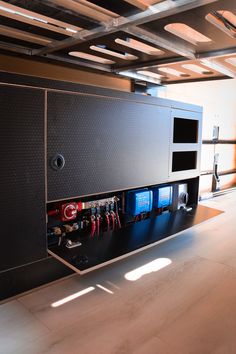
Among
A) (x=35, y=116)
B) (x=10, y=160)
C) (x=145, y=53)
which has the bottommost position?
(x=10, y=160)

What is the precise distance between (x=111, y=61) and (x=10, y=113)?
4.28 feet

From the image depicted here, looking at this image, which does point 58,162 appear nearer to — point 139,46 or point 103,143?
point 103,143

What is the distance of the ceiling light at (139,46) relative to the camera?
6.31 ft

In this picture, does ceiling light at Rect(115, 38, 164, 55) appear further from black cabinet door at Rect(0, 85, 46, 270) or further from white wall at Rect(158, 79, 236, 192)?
white wall at Rect(158, 79, 236, 192)

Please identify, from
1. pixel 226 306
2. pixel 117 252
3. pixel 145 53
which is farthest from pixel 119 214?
pixel 145 53

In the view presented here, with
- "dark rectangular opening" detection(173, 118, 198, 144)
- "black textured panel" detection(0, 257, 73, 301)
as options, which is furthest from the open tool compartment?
"dark rectangular opening" detection(173, 118, 198, 144)

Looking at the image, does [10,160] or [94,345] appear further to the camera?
[10,160]

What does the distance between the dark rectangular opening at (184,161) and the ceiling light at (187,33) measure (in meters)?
1.40

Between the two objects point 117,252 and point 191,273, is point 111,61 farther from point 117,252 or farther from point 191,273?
point 191,273

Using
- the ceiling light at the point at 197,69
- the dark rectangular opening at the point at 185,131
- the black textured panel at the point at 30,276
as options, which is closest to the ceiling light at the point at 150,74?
the ceiling light at the point at 197,69

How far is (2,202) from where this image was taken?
1.55 m

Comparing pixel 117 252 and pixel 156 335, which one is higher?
pixel 117 252

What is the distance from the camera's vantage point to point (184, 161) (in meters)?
3.19

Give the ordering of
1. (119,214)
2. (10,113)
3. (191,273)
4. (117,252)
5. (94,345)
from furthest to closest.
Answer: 1. (119,214)
2. (191,273)
3. (117,252)
4. (10,113)
5. (94,345)
